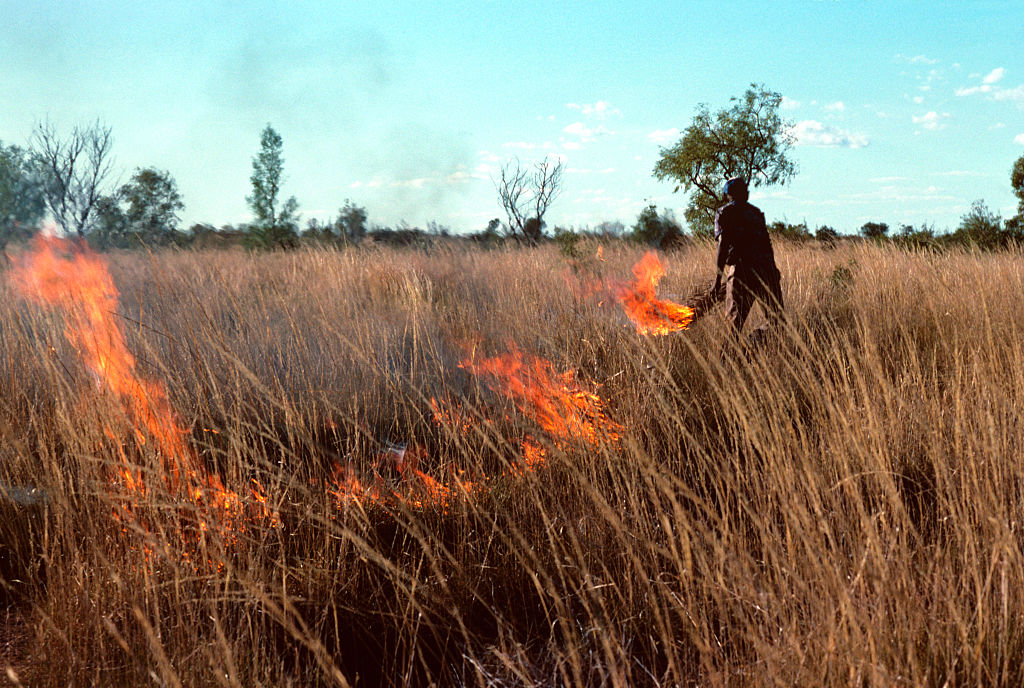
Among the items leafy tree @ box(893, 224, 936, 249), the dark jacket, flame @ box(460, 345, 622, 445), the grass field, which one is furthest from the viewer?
leafy tree @ box(893, 224, 936, 249)

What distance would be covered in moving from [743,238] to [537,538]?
3.45 metres

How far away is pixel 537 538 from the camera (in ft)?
10.5

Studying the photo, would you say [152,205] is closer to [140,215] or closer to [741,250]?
[140,215]

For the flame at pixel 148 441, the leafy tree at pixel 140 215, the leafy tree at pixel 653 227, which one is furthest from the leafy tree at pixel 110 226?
the flame at pixel 148 441

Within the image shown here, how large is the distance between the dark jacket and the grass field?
64 cm

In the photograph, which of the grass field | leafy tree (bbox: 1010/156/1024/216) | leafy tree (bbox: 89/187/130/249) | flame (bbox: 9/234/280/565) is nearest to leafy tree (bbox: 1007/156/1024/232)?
leafy tree (bbox: 1010/156/1024/216)

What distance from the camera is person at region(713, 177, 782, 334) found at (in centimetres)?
565

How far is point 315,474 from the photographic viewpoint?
3.24m

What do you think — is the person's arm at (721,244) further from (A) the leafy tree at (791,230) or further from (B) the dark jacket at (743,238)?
(A) the leafy tree at (791,230)

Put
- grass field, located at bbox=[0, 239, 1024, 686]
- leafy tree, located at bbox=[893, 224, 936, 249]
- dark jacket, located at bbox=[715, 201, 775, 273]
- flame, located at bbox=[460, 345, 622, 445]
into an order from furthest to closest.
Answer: leafy tree, located at bbox=[893, 224, 936, 249]
dark jacket, located at bbox=[715, 201, 775, 273]
flame, located at bbox=[460, 345, 622, 445]
grass field, located at bbox=[0, 239, 1024, 686]

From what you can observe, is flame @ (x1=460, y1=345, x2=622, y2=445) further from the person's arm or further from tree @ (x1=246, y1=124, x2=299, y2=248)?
tree @ (x1=246, y1=124, x2=299, y2=248)

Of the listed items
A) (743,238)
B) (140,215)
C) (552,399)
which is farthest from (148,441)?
(140,215)

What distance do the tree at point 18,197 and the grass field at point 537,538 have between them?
19926mm

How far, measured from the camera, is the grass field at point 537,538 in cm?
209
